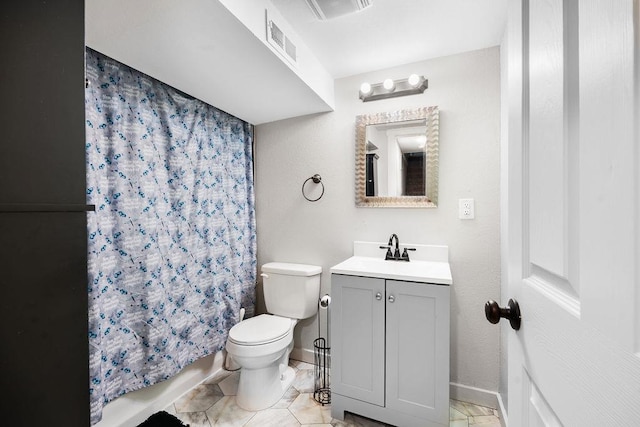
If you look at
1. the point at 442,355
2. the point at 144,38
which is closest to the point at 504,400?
the point at 442,355

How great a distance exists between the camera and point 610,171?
0.33m

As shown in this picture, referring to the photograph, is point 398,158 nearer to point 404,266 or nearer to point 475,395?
point 404,266

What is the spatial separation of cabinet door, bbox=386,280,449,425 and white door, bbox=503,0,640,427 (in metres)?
0.74

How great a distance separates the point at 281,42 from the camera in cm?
144

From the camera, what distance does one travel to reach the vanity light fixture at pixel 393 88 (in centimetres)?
186

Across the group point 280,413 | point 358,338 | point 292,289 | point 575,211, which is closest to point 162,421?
point 280,413

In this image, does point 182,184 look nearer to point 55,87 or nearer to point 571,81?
point 55,87

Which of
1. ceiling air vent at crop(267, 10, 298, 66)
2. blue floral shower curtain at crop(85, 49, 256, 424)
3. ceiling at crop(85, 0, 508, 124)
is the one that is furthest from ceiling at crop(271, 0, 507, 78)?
blue floral shower curtain at crop(85, 49, 256, 424)

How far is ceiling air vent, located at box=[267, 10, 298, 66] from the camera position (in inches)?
52.4

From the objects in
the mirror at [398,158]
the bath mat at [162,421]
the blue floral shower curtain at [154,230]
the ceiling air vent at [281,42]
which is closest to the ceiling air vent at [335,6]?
the ceiling air vent at [281,42]

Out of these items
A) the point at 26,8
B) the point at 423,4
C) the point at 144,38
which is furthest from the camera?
the point at 423,4

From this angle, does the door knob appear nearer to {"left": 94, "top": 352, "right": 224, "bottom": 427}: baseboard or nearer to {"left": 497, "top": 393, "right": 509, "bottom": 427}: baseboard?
{"left": 497, "top": 393, "right": 509, "bottom": 427}: baseboard

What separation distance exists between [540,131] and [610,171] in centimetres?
25

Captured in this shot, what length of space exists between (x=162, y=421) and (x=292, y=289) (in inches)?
41.9
